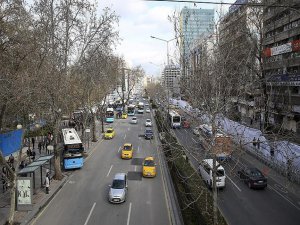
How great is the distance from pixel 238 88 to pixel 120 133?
118ft

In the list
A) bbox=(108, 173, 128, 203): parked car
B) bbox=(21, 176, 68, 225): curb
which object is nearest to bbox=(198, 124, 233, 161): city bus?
bbox=(108, 173, 128, 203): parked car

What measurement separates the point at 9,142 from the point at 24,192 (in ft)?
50.3

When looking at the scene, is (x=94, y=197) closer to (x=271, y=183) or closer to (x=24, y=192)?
(x=24, y=192)

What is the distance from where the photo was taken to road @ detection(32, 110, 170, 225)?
17.9 metres

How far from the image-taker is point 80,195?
864 inches

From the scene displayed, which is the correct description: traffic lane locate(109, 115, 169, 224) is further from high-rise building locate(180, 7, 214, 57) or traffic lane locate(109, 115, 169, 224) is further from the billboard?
the billboard

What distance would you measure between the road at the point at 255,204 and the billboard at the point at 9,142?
57.6 feet

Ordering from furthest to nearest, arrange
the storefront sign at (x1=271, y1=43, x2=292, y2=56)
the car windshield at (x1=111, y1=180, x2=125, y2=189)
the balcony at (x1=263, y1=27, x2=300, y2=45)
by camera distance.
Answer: the balcony at (x1=263, y1=27, x2=300, y2=45), the storefront sign at (x1=271, y1=43, x2=292, y2=56), the car windshield at (x1=111, y1=180, x2=125, y2=189)

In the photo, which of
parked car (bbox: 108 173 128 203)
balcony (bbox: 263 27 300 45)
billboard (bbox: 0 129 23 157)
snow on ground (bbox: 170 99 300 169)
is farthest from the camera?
balcony (bbox: 263 27 300 45)

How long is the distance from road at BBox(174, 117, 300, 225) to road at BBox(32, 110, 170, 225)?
3.72m

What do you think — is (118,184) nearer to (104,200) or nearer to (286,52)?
(104,200)

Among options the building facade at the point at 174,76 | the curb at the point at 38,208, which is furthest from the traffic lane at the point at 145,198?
the building facade at the point at 174,76

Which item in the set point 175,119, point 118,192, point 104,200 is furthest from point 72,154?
point 175,119

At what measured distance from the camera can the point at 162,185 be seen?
2403 cm
